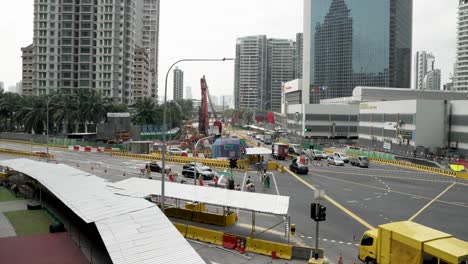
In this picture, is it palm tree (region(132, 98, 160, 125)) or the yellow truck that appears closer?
the yellow truck

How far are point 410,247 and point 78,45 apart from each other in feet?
447

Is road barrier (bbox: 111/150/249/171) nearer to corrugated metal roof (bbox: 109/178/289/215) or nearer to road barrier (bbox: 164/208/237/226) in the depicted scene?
road barrier (bbox: 164/208/237/226)

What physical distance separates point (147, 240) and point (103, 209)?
496cm

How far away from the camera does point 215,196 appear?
79.5 ft

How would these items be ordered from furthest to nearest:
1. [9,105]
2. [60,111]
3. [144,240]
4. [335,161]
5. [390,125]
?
[9,105]
[60,111]
[390,125]
[335,161]
[144,240]

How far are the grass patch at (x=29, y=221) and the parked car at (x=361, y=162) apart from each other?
141 feet

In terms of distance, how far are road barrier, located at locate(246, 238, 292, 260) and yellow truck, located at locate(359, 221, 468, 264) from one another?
133 inches

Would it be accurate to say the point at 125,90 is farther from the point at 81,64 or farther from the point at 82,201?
the point at 82,201

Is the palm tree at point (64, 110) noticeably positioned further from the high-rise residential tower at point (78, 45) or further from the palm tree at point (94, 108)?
the high-rise residential tower at point (78, 45)

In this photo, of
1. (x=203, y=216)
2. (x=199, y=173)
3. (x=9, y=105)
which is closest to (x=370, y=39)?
(x=9, y=105)

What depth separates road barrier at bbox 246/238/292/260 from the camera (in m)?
A: 20.5

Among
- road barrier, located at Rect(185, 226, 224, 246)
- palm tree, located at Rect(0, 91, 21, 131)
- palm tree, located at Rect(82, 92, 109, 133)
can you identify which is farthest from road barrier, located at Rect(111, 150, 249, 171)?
palm tree, located at Rect(0, 91, 21, 131)

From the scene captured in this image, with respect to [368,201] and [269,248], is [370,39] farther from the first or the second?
[269,248]

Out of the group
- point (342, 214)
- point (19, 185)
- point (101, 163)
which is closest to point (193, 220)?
point (342, 214)
